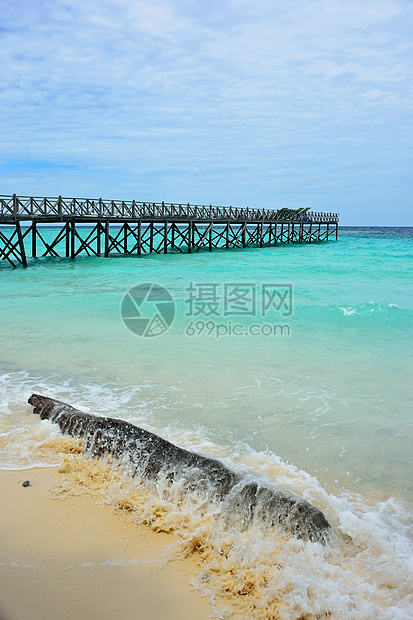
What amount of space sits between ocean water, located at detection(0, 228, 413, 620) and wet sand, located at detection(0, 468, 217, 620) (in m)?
0.25

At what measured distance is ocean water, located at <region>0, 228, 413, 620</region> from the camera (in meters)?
3.27

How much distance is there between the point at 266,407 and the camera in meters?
6.58

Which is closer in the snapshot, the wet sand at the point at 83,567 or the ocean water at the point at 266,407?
the wet sand at the point at 83,567

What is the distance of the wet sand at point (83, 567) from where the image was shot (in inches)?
114

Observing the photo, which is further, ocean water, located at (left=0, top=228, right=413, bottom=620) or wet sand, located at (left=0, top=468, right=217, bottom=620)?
ocean water, located at (left=0, top=228, right=413, bottom=620)

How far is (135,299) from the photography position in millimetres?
16422

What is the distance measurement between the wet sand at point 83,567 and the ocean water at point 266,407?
248mm

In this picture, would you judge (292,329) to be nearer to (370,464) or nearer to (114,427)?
(370,464)

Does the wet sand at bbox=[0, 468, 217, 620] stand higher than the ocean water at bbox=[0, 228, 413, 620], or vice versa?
the wet sand at bbox=[0, 468, 217, 620]

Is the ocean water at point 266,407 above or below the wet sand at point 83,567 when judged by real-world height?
below

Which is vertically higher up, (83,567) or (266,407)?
(83,567)

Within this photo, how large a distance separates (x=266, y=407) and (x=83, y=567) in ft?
12.3

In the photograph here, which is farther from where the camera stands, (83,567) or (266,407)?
(266,407)

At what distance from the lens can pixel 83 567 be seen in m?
3.22
